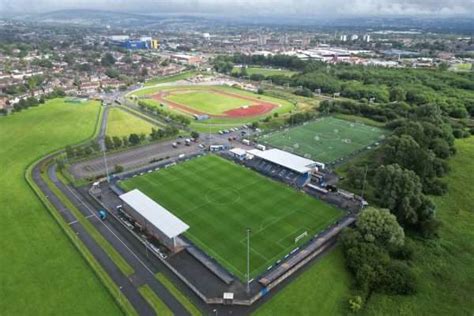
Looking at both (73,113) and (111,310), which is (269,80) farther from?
(111,310)

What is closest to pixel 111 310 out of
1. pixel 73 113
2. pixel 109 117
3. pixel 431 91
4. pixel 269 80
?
pixel 109 117

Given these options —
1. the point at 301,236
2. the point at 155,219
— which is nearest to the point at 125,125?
the point at 155,219

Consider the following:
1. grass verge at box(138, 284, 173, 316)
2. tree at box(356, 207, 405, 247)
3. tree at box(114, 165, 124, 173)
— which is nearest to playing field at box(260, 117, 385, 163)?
tree at box(356, 207, 405, 247)

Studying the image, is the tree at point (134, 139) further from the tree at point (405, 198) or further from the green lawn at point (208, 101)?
the tree at point (405, 198)

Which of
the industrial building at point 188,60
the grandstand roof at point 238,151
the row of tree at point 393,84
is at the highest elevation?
the row of tree at point 393,84

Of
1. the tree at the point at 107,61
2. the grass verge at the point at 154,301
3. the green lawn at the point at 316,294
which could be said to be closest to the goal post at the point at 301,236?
the green lawn at the point at 316,294
